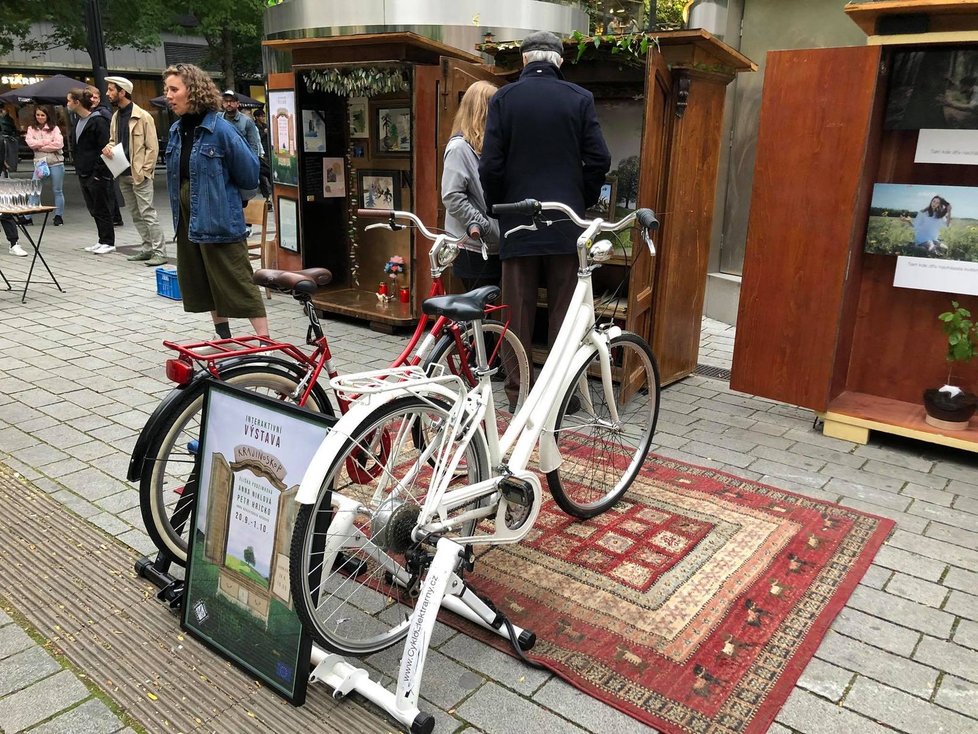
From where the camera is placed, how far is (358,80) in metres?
6.36

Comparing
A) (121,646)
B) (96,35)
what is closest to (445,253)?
(121,646)

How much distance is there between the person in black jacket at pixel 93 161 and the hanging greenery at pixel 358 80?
185 inches

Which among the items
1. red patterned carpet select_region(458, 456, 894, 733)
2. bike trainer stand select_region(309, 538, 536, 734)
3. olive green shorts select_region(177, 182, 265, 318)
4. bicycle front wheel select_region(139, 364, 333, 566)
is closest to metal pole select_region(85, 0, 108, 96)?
olive green shorts select_region(177, 182, 265, 318)

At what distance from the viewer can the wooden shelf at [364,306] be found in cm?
682

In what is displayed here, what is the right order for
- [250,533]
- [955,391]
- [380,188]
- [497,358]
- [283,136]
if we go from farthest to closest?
1. [283,136]
2. [380,188]
3. [955,391]
4. [497,358]
5. [250,533]

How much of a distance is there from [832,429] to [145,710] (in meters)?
3.90

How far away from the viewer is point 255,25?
847 inches

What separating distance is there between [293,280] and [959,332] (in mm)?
3485

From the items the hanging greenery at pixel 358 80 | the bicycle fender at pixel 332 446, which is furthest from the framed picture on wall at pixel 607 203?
the bicycle fender at pixel 332 446

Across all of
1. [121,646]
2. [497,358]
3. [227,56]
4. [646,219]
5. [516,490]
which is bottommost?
[121,646]

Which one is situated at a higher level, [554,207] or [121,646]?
[554,207]

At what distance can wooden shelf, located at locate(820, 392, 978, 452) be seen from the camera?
4.38 meters

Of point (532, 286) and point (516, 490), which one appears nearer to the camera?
point (516, 490)

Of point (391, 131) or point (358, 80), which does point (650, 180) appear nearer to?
point (358, 80)
